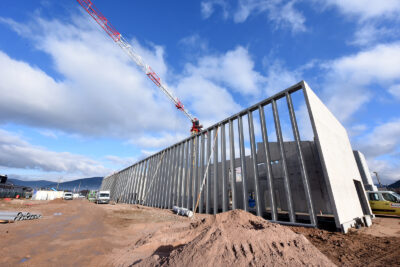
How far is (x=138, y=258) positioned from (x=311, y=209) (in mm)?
9117

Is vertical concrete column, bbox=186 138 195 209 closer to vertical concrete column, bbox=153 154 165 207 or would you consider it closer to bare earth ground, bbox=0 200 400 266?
vertical concrete column, bbox=153 154 165 207

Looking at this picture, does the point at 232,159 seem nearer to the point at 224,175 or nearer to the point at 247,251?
the point at 224,175

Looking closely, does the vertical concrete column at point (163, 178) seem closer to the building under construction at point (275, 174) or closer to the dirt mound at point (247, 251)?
the building under construction at point (275, 174)

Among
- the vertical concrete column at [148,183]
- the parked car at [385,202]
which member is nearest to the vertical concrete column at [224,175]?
the parked car at [385,202]

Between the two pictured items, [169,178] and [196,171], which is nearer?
[196,171]

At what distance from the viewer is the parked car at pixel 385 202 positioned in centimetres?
1458

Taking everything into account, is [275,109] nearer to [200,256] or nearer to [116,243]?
[200,256]

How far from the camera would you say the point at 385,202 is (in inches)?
599

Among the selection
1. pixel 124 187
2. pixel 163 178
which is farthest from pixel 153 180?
pixel 124 187

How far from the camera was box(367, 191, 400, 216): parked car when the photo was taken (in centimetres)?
1458

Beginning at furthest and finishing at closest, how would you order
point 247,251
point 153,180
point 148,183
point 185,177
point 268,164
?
point 148,183 < point 153,180 < point 185,177 < point 268,164 < point 247,251

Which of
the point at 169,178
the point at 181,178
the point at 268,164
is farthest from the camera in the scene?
the point at 169,178

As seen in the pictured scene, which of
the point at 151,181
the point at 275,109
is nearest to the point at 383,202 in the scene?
the point at 275,109

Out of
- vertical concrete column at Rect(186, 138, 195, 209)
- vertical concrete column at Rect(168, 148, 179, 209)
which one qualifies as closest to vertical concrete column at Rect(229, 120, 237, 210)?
vertical concrete column at Rect(186, 138, 195, 209)
